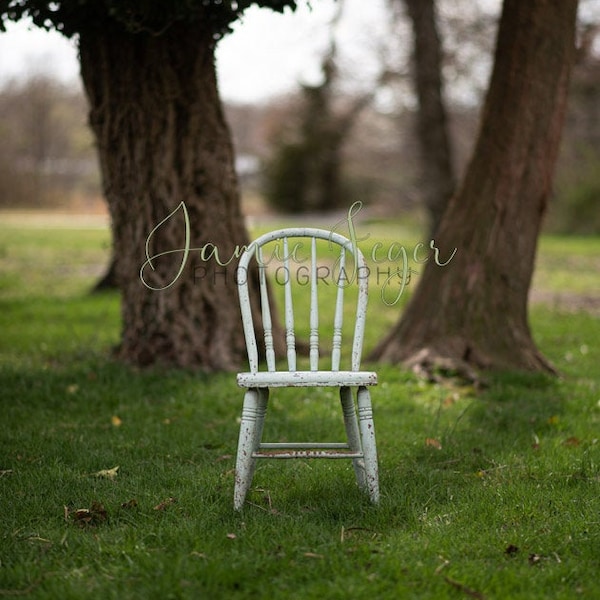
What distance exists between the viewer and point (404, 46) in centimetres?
1470

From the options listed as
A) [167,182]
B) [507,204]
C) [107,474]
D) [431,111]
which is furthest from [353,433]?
[431,111]

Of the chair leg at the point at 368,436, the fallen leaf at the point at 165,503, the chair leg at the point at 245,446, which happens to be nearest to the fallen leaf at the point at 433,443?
the chair leg at the point at 368,436

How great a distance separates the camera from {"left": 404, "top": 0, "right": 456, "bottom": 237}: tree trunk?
1152 centimetres

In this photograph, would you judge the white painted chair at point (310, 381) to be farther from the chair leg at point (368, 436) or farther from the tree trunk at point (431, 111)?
the tree trunk at point (431, 111)

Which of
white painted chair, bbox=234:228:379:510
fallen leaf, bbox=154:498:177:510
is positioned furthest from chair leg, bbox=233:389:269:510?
fallen leaf, bbox=154:498:177:510

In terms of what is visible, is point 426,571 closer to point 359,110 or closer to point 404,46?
point 404,46

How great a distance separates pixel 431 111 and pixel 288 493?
9044mm

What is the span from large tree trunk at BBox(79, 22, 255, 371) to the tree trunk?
20.1ft

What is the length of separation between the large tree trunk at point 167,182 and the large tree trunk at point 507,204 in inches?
57.1

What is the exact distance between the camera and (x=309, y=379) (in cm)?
335

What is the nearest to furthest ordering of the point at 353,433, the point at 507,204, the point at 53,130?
the point at 353,433 < the point at 507,204 < the point at 53,130

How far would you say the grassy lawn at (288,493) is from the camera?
9.34ft

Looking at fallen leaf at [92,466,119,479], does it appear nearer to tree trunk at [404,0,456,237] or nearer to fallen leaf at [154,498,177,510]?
fallen leaf at [154,498,177,510]

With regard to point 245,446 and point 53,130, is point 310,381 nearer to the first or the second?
point 245,446
